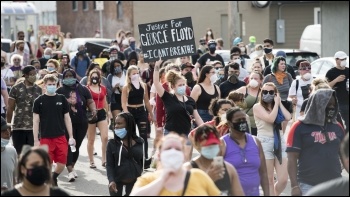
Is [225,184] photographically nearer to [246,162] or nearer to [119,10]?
[246,162]

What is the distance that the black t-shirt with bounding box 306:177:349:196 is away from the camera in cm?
705

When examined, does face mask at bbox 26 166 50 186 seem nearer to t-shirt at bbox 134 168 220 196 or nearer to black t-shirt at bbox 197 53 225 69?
t-shirt at bbox 134 168 220 196

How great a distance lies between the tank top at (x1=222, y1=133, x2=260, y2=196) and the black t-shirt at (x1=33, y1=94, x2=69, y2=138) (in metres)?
4.52

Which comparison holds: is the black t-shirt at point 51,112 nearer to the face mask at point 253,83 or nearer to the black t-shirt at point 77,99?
the black t-shirt at point 77,99

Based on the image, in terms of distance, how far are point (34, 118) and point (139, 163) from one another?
2832 millimetres

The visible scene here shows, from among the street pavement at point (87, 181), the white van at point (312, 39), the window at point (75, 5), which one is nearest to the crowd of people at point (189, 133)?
the street pavement at point (87, 181)

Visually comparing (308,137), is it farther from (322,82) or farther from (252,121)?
(252,121)

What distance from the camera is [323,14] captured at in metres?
31.7

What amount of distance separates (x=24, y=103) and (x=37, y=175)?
7.48m

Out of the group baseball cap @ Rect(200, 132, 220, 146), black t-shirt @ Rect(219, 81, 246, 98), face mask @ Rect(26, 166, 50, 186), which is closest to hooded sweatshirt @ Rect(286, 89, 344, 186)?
baseball cap @ Rect(200, 132, 220, 146)

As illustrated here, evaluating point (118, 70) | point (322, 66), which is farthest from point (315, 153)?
point (322, 66)

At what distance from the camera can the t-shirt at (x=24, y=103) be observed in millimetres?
14883

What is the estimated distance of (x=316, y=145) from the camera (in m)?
9.60

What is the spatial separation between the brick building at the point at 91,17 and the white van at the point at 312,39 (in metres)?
16.8
